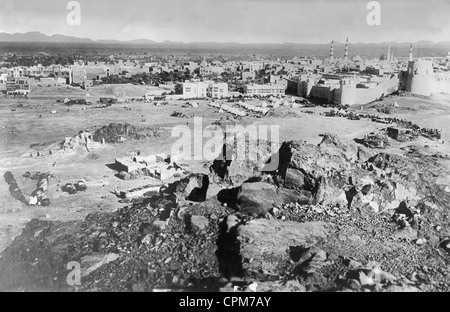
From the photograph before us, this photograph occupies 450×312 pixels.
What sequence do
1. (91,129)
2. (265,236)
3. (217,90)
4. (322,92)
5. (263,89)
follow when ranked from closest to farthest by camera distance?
1. (265,236)
2. (91,129)
3. (322,92)
4. (217,90)
5. (263,89)

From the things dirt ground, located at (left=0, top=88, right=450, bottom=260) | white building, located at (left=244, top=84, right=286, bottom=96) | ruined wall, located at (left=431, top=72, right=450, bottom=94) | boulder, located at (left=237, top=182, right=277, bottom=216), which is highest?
ruined wall, located at (left=431, top=72, right=450, bottom=94)

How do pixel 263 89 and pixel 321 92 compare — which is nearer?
pixel 321 92

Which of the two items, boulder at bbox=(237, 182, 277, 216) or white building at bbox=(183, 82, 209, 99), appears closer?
boulder at bbox=(237, 182, 277, 216)

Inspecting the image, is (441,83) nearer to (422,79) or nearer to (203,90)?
(422,79)

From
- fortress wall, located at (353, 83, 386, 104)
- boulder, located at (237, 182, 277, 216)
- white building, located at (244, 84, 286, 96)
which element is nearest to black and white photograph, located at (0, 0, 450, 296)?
boulder, located at (237, 182, 277, 216)

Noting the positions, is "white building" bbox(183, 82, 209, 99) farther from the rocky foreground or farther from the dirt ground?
the rocky foreground
